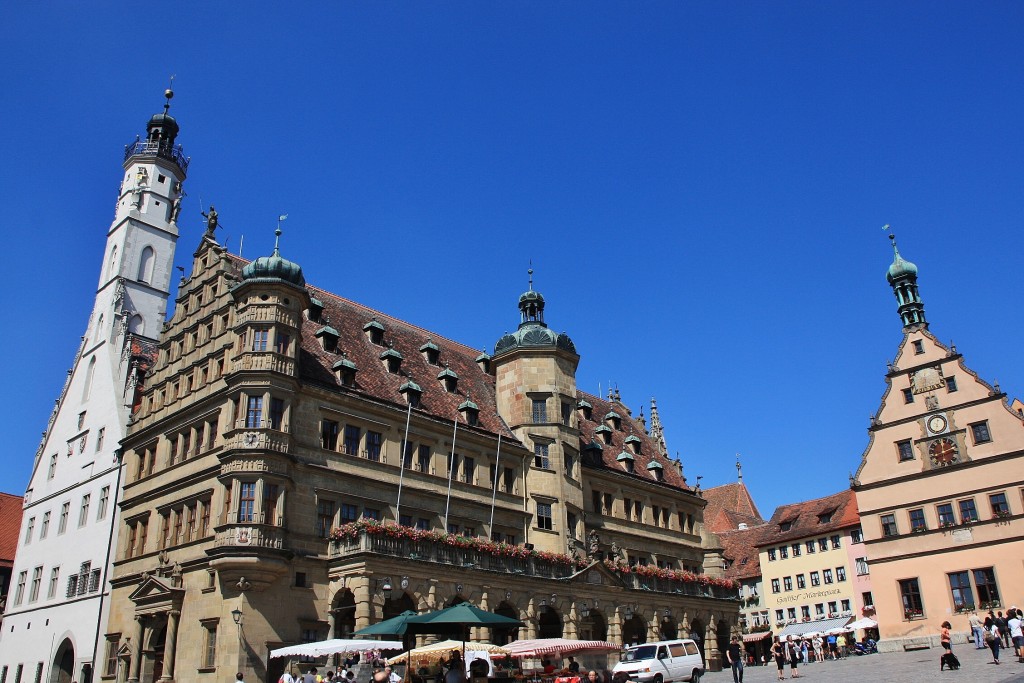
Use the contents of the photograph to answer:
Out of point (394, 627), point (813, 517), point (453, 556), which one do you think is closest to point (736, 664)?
point (453, 556)

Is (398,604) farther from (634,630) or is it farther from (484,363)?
(484,363)

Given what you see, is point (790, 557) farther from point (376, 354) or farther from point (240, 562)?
point (240, 562)

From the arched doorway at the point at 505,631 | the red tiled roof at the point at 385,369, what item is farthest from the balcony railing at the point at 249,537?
the arched doorway at the point at 505,631

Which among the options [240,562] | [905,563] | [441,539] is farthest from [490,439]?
[905,563]

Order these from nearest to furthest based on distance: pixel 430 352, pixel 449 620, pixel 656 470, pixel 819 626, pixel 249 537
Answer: pixel 449 620
pixel 249 537
pixel 430 352
pixel 656 470
pixel 819 626

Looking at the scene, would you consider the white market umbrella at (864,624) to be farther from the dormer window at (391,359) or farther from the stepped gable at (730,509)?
the dormer window at (391,359)

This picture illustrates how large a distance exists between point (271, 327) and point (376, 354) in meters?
7.96

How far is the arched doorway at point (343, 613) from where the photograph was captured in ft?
106

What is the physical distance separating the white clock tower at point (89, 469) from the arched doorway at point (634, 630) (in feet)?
77.5

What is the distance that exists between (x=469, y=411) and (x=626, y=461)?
13.0 meters

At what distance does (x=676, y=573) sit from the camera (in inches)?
1866

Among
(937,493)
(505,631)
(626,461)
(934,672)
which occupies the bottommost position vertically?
(934,672)

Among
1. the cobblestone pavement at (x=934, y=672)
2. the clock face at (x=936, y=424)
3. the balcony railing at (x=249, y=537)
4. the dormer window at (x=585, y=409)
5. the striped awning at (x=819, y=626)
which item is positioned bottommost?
the cobblestone pavement at (x=934, y=672)

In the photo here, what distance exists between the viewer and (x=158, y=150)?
181 ft
